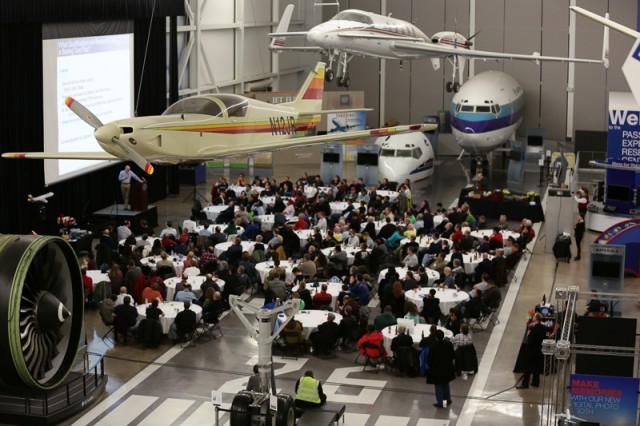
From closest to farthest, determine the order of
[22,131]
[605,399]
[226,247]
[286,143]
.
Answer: [605,399], [286,143], [226,247], [22,131]

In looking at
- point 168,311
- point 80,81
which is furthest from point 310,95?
point 168,311

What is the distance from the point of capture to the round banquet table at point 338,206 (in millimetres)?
32016

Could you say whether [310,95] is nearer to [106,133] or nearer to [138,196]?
[138,196]

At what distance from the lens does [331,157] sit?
3894cm

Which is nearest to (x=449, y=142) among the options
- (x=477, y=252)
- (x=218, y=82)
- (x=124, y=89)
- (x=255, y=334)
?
(x=218, y=82)

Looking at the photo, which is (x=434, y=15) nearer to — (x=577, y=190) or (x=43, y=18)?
(x=577, y=190)

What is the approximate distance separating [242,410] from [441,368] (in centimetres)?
454

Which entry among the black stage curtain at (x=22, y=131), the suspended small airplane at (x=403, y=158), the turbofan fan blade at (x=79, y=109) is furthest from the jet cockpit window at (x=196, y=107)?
the suspended small airplane at (x=403, y=158)

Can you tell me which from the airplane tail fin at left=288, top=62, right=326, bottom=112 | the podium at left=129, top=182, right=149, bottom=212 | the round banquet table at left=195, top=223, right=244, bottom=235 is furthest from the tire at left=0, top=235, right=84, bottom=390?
the podium at left=129, top=182, right=149, bottom=212

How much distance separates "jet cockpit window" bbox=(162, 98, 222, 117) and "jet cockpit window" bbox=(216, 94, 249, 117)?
0.81 feet

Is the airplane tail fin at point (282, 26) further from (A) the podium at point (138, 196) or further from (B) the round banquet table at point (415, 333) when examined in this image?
(B) the round banquet table at point (415, 333)

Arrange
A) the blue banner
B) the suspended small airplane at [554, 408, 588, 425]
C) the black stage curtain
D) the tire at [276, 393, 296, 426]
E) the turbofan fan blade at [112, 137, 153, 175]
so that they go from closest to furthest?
the suspended small airplane at [554, 408, 588, 425]
the blue banner
the tire at [276, 393, 296, 426]
the turbofan fan blade at [112, 137, 153, 175]
the black stage curtain

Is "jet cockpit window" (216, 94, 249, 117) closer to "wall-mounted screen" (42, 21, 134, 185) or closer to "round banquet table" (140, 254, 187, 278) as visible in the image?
"round banquet table" (140, 254, 187, 278)

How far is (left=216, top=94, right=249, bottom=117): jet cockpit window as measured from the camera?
79.4ft
